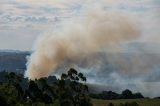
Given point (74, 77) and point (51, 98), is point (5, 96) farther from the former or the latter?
point (74, 77)

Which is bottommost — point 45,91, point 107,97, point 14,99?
point 14,99

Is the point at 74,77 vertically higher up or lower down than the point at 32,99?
higher up

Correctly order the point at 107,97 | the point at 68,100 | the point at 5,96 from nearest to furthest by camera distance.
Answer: the point at 5,96 → the point at 68,100 → the point at 107,97

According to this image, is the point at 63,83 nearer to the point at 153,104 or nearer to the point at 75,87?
the point at 75,87

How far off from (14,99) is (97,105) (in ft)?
207

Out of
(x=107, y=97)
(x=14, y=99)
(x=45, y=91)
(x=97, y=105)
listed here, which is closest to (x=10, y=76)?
(x=45, y=91)

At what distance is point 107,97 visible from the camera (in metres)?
192

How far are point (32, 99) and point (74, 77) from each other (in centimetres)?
1435

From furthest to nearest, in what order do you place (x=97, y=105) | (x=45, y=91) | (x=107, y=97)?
(x=107, y=97) < (x=97, y=105) < (x=45, y=91)

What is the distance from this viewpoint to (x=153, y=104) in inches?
5935

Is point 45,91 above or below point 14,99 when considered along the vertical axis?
above

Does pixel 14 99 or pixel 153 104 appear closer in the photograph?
pixel 14 99

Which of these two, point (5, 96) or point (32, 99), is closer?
point (5, 96)

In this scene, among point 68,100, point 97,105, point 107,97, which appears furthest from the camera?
point 107,97
